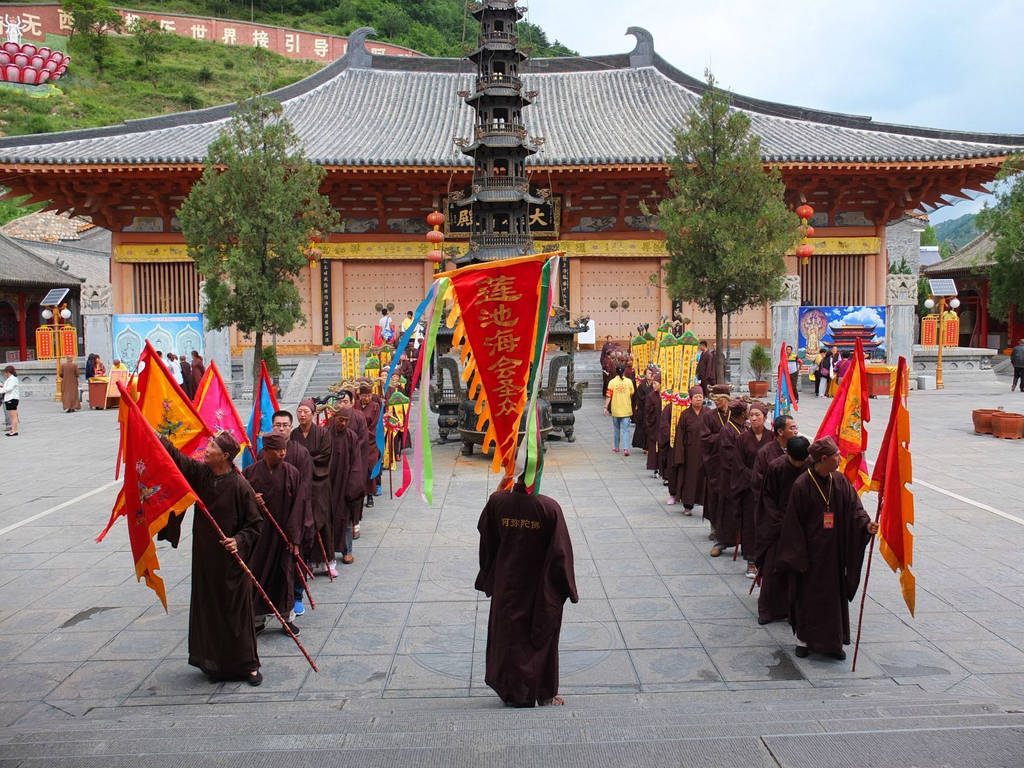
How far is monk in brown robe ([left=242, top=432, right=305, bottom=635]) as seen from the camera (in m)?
5.49

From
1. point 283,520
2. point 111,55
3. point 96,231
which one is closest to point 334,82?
point 96,231

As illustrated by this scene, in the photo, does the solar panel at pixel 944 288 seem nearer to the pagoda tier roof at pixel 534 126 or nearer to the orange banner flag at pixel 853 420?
the pagoda tier roof at pixel 534 126

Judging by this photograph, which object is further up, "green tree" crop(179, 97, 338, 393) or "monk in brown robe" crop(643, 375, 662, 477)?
"green tree" crop(179, 97, 338, 393)

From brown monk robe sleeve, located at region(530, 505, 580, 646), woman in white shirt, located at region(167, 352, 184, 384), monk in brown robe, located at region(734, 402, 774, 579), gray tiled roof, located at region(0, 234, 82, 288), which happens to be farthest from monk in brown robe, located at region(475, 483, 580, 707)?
gray tiled roof, located at region(0, 234, 82, 288)

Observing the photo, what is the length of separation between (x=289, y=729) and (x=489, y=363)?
2.19m

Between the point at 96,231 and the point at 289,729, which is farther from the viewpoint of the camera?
the point at 96,231

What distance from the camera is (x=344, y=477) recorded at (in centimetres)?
702

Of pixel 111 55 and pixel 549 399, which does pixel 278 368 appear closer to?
pixel 549 399

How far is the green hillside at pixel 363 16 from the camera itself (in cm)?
6825

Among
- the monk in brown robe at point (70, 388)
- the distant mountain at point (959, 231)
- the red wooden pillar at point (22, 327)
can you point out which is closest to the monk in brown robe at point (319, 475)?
the monk in brown robe at point (70, 388)

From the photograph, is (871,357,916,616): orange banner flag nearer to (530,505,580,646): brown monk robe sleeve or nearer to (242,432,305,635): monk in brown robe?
(530,505,580,646): brown monk robe sleeve

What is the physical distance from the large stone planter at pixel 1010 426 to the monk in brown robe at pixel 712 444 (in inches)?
322

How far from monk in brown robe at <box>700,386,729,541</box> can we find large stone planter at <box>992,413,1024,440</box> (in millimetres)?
8188

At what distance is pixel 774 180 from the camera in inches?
531
